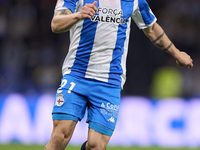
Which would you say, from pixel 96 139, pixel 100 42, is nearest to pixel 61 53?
pixel 100 42

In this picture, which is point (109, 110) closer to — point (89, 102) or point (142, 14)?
point (89, 102)

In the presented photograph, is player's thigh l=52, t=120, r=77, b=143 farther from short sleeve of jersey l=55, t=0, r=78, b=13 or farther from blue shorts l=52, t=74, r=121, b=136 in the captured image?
short sleeve of jersey l=55, t=0, r=78, b=13

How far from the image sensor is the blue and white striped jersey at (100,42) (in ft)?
13.4

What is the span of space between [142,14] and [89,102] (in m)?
1.13

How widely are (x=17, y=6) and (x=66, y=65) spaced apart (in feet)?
27.9

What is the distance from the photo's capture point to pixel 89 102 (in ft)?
13.6

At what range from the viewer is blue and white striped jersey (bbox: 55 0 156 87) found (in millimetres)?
4094

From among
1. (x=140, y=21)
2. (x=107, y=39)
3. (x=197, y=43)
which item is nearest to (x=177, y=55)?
(x=140, y=21)

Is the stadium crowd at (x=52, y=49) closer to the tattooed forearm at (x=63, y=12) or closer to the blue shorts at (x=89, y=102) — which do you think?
the blue shorts at (x=89, y=102)

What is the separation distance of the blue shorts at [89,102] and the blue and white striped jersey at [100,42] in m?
0.08

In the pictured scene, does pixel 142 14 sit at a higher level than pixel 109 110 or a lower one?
higher

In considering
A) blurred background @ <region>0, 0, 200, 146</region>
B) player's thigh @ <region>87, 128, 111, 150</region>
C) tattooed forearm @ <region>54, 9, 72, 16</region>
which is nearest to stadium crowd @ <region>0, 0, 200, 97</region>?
blurred background @ <region>0, 0, 200, 146</region>

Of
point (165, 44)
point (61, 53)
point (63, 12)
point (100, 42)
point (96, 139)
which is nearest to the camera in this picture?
point (63, 12)

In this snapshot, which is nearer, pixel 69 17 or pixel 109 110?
pixel 69 17
